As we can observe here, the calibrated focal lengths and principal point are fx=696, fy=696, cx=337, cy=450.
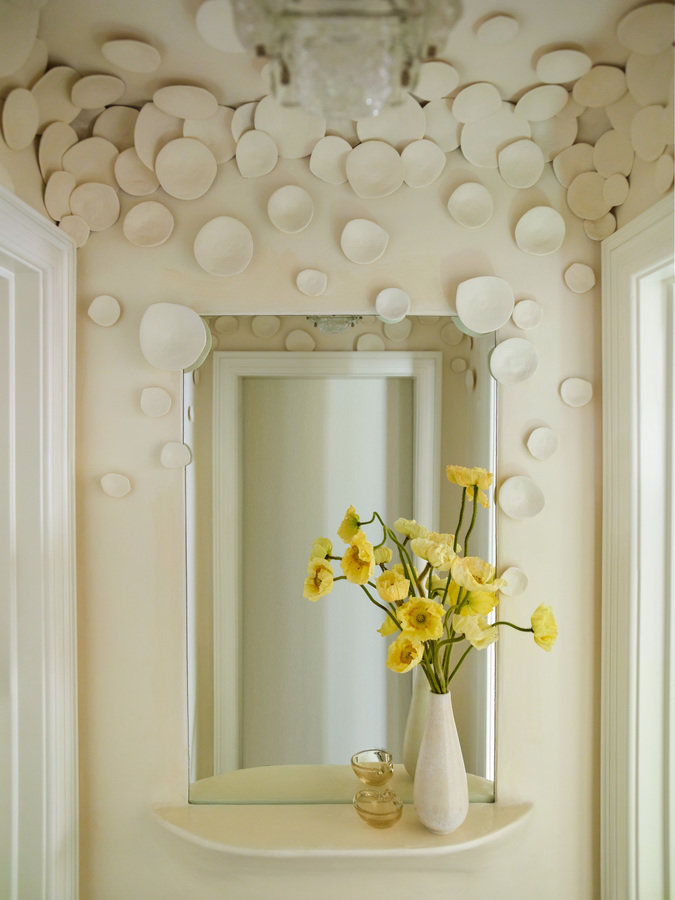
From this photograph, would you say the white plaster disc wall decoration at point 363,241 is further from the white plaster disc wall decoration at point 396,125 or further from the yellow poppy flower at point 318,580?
the yellow poppy flower at point 318,580

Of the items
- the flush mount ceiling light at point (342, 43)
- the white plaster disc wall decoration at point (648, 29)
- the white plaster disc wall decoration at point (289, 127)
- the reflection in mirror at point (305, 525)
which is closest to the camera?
the flush mount ceiling light at point (342, 43)

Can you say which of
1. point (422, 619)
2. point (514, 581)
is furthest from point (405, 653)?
point (514, 581)

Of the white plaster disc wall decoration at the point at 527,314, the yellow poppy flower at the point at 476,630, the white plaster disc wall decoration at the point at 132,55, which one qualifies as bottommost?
the yellow poppy flower at the point at 476,630

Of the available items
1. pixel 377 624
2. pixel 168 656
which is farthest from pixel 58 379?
pixel 377 624

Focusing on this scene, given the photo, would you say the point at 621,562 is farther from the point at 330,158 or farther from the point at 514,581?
the point at 330,158

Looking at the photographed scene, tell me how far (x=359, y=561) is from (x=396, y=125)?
868 millimetres

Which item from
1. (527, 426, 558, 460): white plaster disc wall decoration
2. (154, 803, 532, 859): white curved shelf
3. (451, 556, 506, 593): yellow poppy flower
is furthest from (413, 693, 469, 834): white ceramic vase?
(527, 426, 558, 460): white plaster disc wall decoration

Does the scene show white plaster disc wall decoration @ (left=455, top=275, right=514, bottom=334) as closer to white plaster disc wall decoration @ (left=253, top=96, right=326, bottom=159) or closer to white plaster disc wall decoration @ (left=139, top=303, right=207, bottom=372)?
white plaster disc wall decoration @ (left=253, top=96, right=326, bottom=159)

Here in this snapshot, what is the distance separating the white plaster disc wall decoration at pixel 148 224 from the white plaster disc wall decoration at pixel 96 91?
0.20 meters

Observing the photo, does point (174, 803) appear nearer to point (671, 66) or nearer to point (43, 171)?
point (43, 171)

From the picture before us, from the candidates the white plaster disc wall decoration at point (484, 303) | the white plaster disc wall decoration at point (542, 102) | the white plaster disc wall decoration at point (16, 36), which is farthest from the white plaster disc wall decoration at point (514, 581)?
the white plaster disc wall decoration at point (16, 36)

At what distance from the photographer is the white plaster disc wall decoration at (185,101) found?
134 centimetres

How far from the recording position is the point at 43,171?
138 centimetres

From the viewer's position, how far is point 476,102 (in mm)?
1357
